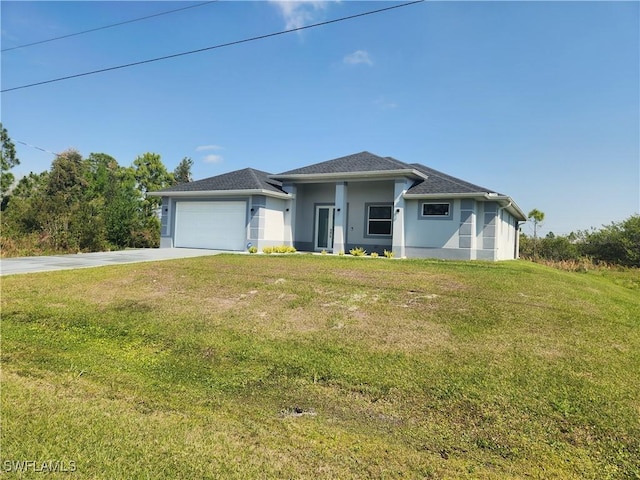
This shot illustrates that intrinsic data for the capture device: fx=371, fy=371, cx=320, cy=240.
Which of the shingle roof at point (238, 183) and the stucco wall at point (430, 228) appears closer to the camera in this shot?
the stucco wall at point (430, 228)

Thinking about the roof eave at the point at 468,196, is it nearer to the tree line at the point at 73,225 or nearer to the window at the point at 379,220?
the window at the point at 379,220

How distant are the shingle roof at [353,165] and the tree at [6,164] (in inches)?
1293

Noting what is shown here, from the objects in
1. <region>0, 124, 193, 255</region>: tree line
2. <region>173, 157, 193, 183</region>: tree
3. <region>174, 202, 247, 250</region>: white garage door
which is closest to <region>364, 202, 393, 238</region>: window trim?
<region>174, 202, 247, 250</region>: white garage door

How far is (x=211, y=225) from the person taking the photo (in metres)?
18.5

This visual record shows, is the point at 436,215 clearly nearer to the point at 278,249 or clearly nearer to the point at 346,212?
the point at 346,212

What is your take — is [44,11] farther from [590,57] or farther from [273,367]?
[590,57]

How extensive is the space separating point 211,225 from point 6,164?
3076cm

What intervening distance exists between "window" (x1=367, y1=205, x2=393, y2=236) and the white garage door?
6.01 meters

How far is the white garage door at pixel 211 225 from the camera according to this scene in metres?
17.7

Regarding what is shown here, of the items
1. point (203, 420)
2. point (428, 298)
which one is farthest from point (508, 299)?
point (203, 420)

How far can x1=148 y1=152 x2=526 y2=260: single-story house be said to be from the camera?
614 inches

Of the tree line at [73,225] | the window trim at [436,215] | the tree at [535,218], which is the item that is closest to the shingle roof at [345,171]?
the window trim at [436,215]

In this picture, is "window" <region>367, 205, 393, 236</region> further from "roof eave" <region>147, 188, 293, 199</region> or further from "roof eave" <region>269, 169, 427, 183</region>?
"roof eave" <region>147, 188, 293, 199</region>

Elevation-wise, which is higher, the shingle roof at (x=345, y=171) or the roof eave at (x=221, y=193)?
the shingle roof at (x=345, y=171)
